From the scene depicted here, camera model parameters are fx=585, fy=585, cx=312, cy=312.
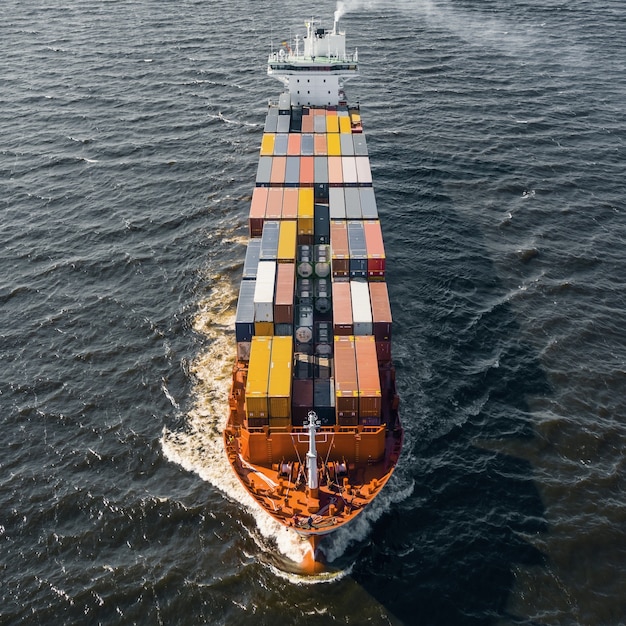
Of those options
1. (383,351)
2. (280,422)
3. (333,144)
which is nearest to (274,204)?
(333,144)

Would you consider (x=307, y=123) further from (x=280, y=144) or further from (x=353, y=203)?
(x=353, y=203)

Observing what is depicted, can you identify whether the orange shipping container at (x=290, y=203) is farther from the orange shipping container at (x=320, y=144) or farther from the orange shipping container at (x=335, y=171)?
the orange shipping container at (x=320, y=144)

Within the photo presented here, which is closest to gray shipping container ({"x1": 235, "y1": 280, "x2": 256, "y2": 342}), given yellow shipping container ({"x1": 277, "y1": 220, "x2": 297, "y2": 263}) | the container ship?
the container ship

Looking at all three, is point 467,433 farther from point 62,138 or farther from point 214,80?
point 214,80

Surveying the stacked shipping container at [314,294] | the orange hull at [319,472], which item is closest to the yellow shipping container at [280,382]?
the stacked shipping container at [314,294]

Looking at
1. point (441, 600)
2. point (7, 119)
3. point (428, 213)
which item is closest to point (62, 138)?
point (7, 119)

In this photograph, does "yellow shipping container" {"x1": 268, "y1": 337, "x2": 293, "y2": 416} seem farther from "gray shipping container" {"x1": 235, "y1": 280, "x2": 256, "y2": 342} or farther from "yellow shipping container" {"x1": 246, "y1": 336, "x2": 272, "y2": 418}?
"gray shipping container" {"x1": 235, "y1": 280, "x2": 256, "y2": 342}
